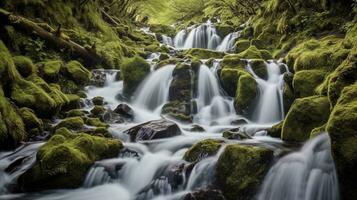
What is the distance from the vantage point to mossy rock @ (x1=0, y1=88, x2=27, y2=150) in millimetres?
8002

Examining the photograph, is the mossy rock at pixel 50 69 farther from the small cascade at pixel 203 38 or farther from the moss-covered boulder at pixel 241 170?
the small cascade at pixel 203 38

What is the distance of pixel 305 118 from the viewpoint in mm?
8180

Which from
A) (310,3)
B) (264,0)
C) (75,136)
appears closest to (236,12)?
(264,0)

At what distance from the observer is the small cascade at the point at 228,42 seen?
20.8 meters

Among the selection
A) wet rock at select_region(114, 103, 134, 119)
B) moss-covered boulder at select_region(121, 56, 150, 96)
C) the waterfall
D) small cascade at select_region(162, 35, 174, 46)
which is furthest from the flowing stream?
small cascade at select_region(162, 35, 174, 46)

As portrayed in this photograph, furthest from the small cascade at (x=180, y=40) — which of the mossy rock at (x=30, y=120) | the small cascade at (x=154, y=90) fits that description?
the mossy rock at (x=30, y=120)

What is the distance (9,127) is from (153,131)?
3164mm

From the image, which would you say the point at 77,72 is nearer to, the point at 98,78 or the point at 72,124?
the point at 98,78

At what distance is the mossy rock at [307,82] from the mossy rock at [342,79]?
2.56 metres

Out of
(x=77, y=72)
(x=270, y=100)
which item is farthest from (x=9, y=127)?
(x=270, y=100)

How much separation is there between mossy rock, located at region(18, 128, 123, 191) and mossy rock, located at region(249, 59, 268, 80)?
7.18 metres

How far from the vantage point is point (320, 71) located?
33.7 feet

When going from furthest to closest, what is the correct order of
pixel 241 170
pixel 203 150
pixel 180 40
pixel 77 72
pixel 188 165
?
pixel 180 40 < pixel 77 72 < pixel 203 150 < pixel 188 165 < pixel 241 170

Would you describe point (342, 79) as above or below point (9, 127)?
above
